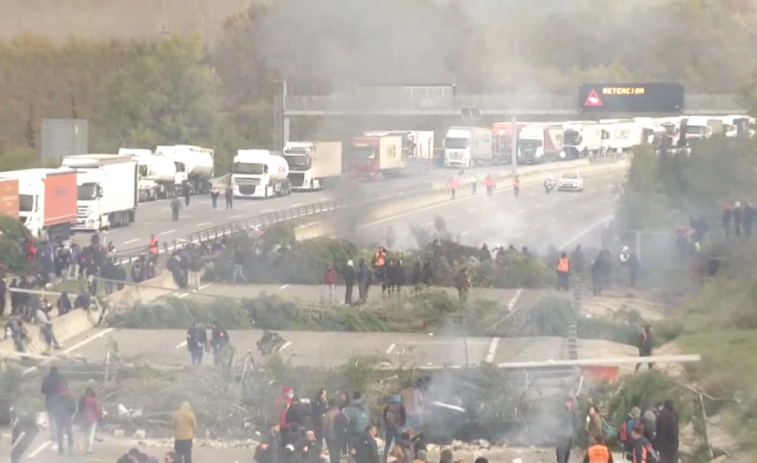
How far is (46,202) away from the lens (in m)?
27.5

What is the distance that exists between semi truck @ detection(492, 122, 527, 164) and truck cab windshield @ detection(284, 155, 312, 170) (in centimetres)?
332

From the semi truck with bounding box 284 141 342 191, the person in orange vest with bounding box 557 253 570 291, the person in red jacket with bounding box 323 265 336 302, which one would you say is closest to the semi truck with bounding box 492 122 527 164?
the semi truck with bounding box 284 141 342 191

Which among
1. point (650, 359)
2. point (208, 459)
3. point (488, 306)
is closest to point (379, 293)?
point (488, 306)

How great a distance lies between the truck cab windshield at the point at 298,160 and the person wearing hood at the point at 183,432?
498 inches

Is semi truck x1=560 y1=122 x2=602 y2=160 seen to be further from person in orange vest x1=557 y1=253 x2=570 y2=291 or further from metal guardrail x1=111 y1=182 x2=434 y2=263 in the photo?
person in orange vest x1=557 y1=253 x2=570 y2=291

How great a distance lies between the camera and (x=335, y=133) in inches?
901

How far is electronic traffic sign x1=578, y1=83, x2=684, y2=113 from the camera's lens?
80.8 feet

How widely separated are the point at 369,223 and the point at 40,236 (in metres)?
6.74

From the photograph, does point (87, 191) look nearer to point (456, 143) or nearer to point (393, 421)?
point (456, 143)

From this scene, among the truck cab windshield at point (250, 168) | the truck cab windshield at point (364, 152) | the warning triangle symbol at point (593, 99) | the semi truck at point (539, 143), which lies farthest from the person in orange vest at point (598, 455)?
the truck cab windshield at point (250, 168)

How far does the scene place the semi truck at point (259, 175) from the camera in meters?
29.2

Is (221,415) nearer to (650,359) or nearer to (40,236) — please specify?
(650,359)

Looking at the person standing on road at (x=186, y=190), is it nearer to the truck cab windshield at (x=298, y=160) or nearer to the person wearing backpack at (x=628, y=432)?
the truck cab windshield at (x=298, y=160)

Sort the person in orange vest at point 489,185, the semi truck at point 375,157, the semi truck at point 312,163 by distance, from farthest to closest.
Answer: the person in orange vest at point 489,185
the semi truck at point 312,163
the semi truck at point 375,157
